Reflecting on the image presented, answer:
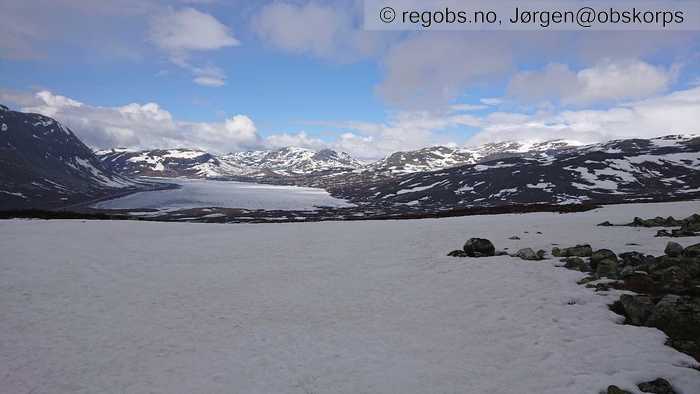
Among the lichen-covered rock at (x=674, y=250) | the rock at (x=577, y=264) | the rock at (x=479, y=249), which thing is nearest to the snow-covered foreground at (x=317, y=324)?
the rock at (x=577, y=264)

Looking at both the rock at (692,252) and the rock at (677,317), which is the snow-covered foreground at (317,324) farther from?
the rock at (692,252)

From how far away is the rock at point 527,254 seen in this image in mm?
18453

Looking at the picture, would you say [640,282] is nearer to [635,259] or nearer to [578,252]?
[635,259]

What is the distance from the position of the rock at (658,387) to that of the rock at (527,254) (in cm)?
1031

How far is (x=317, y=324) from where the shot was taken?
1320cm

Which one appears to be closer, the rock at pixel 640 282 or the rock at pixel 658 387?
the rock at pixel 658 387

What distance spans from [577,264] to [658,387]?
29.4 ft

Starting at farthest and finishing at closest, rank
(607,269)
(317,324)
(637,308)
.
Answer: (607,269), (317,324), (637,308)

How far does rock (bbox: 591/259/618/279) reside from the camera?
48.1 feet

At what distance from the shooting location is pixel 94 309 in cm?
1458

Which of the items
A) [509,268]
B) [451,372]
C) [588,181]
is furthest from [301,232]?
[588,181]

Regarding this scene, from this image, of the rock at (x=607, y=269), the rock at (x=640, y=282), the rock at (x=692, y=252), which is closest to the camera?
the rock at (x=640, y=282)

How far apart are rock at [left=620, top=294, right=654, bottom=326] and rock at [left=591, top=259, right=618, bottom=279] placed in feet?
10.3

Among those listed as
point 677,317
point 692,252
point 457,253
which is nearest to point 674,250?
point 692,252
